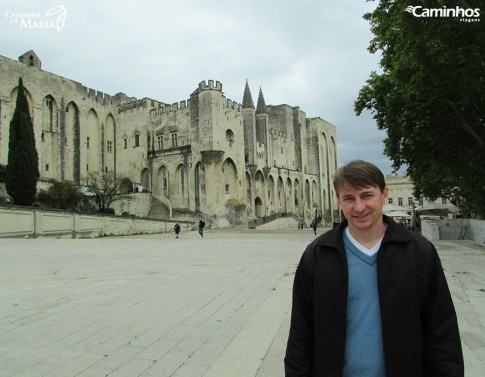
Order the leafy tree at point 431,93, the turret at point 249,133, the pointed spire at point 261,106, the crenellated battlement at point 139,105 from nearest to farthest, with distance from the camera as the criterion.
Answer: the leafy tree at point 431,93 < the crenellated battlement at point 139,105 < the turret at point 249,133 < the pointed spire at point 261,106

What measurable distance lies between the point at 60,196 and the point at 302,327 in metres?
35.8

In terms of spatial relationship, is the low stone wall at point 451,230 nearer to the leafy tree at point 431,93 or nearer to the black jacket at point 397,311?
the leafy tree at point 431,93

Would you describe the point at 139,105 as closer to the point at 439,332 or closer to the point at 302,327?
the point at 302,327

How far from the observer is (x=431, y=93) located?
14234mm

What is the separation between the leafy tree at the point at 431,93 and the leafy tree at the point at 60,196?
2549 cm

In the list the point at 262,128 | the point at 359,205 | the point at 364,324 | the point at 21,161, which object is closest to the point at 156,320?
the point at 364,324

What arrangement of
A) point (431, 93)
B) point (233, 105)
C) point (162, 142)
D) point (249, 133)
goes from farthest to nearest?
point (249, 133), point (162, 142), point (233, 105), point (431, 93)

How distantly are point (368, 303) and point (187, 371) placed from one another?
2.33 meters

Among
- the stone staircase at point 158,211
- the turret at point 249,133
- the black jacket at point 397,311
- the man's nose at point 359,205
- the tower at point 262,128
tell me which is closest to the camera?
the black jacket at point 397,311

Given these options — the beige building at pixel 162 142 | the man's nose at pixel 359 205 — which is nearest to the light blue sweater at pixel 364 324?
the man's nose at pixel 359 205

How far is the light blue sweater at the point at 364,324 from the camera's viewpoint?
6.39 ft

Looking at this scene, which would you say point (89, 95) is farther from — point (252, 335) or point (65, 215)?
point (252, 335)

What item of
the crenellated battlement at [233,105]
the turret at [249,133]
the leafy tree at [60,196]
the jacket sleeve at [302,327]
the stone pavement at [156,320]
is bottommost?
the stone pavement at [156,320]

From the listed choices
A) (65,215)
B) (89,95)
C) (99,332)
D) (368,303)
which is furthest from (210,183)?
(368,303)
